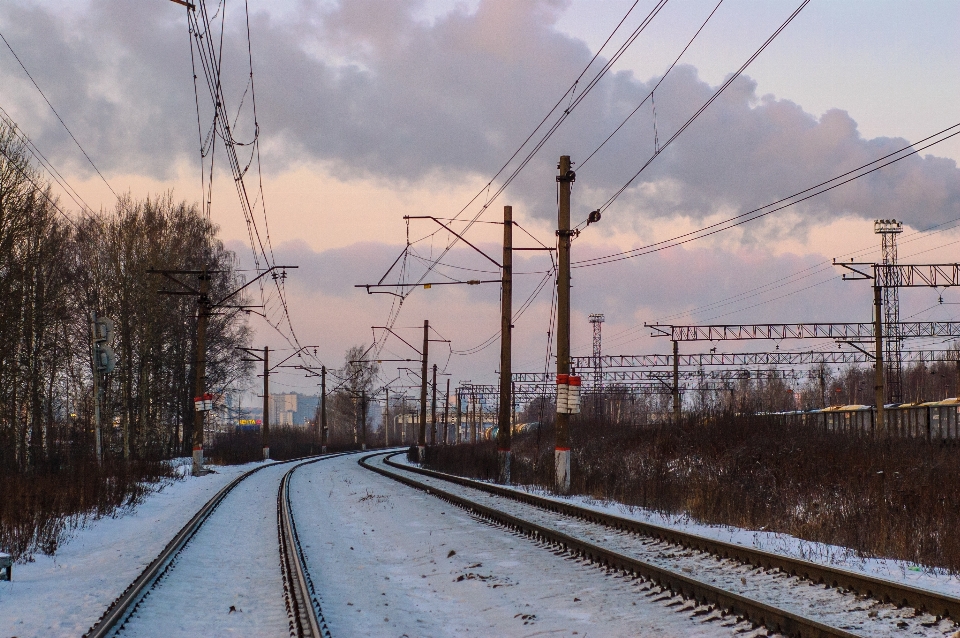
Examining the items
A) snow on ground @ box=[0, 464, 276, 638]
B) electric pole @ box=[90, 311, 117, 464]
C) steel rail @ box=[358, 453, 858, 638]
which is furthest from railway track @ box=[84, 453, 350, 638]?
electric pole @ box=[90, 311, 117, 464]

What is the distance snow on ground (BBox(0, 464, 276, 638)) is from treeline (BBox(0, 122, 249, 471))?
10497 mm

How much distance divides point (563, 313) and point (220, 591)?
14.5 meters

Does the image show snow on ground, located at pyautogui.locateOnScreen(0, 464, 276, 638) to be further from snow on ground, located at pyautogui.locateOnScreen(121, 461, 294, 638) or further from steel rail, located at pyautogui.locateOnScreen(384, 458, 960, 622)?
steel rail, located at pyautogui.locateOnScreen(384, 458, 960, 622)

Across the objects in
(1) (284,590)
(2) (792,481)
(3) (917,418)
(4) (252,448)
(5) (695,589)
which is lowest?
(4) (252,448)

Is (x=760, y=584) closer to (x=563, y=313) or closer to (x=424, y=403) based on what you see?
(x=563, y=313)

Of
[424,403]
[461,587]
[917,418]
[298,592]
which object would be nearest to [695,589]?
[461,587]

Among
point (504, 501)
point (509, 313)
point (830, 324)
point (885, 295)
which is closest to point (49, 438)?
point (509, 313)

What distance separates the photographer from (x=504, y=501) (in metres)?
18.9

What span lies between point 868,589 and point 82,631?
6698 mm

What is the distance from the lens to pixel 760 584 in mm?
8500

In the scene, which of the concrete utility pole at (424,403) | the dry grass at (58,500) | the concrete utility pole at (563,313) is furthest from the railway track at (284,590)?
the concrete utility pole at (424,403)

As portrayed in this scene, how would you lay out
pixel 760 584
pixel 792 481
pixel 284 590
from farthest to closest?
pixel 792 481, pixel 284 590, pixel 760 584

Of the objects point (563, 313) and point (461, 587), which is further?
point (563, 313)

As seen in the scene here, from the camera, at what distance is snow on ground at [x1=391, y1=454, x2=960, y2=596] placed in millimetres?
8406
